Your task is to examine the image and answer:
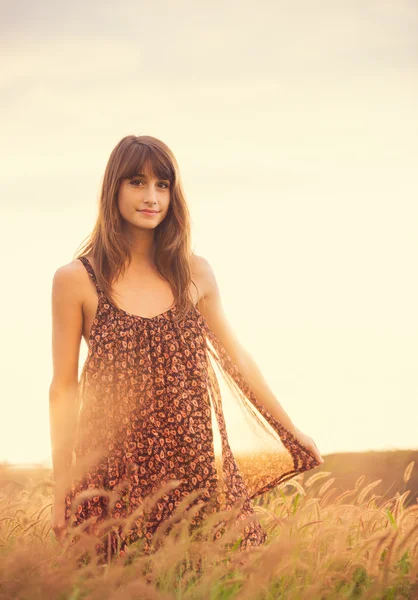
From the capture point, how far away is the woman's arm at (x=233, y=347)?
378 centimetres

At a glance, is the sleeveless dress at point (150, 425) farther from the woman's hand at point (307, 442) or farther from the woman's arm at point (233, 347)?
the woman's hand at point (307, 442)

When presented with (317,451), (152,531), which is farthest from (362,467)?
(152,531)

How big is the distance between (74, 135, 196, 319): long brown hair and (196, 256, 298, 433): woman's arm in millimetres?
175

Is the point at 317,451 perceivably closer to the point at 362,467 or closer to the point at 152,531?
the point at 152,531

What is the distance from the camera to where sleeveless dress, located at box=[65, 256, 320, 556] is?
10.5 ft

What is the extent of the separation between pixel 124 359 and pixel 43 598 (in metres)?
1.50

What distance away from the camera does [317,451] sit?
3779mm

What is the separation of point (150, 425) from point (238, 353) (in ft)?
2.43

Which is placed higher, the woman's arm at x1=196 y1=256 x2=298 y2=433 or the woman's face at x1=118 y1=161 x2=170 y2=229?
the woman's face at x1=118 y1=161 x2=170 y2=229

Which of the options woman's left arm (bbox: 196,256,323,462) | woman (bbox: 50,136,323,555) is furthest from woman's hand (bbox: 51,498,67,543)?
woman's left arm (bbox: 196,256,323,462)

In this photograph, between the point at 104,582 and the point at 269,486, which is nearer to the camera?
the point at 104,582

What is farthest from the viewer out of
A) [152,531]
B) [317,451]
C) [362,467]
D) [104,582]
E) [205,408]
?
[362,467]

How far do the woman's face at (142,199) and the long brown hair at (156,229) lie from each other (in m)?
0.03

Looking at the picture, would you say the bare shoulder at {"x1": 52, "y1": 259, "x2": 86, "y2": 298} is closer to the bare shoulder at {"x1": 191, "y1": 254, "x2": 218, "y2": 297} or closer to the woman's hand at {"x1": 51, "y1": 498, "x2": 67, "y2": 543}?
the bare shoulder at {"x1": 191, "y1": 254, "x2": 218, "y2": 297}
